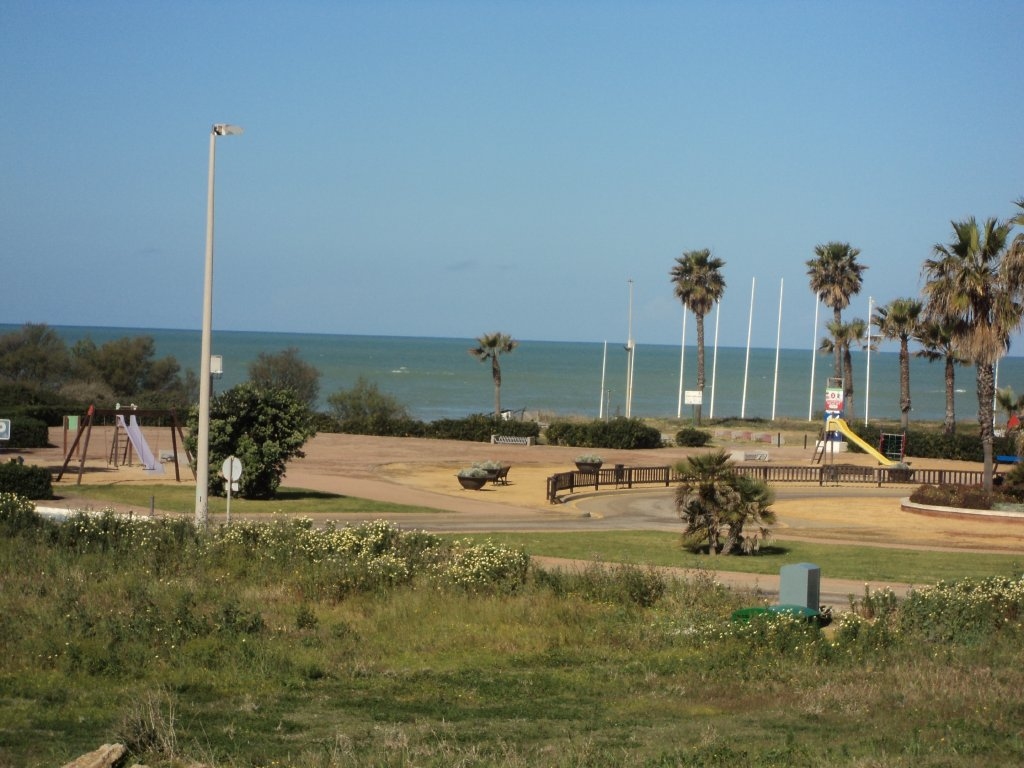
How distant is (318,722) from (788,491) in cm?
3698

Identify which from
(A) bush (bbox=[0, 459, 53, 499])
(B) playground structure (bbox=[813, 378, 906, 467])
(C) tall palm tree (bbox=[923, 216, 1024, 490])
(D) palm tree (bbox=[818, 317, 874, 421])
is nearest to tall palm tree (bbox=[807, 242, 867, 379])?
(D) palm tree (bbox=[818, 317, 874, 421])

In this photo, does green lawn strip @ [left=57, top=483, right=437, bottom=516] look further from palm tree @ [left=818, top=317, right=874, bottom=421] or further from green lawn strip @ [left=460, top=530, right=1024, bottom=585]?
palm tree @ [left=818, top=317, right=874, bottom=421]

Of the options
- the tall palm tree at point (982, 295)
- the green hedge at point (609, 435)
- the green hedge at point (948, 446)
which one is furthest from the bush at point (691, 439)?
the tall palm tree at point (982, 295)

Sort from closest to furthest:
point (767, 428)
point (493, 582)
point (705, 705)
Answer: point (705, 705), point (493, 582), point (767, 428)

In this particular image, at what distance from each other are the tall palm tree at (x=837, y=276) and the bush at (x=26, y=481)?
2529 inches

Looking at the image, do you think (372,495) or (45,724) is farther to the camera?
(372,495)

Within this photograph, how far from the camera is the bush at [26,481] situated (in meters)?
30.7

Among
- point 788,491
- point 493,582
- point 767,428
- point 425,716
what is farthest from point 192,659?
point 767,428

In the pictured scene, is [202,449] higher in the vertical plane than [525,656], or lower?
higher

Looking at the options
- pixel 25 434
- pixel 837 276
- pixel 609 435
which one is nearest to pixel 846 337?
pixel 837 276

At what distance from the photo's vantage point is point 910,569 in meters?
22.6

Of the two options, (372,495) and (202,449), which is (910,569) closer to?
(202,449)

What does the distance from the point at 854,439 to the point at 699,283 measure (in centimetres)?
2753

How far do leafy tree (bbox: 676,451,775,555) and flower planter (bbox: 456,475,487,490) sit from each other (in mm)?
16503
